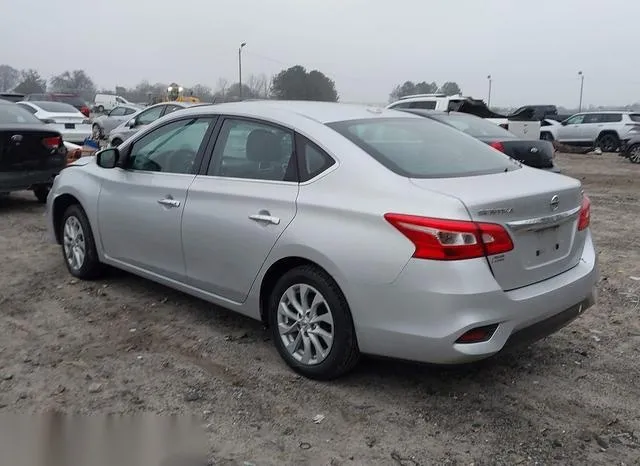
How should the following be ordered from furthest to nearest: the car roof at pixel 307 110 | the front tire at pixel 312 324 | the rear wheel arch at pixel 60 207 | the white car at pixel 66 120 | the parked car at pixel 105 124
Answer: the parked car at pixel 105 124
the white car at pixel 66 120
the rear wheel arch at pixel 60 207
the car roof at pixel 307 110
the front tire at pixel 312 324

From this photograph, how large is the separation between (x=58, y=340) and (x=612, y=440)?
11.4ft

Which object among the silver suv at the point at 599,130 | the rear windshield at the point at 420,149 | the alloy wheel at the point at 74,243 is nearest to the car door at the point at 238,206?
the rear windshield at the point at 420,149

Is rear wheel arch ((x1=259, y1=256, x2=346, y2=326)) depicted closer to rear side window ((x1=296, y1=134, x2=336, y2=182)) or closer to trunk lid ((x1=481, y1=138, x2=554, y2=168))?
rear side window ((x1=296, y1=134, x2=336, y2=182))

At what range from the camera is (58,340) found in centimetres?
443

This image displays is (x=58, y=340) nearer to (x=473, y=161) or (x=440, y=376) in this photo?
(x=440, y=376)

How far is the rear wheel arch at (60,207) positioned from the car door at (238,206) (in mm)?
1873

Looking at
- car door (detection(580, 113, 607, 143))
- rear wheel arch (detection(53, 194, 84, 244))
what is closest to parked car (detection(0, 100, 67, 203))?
rear wheel arch (detection(53, 194, 84, 244))

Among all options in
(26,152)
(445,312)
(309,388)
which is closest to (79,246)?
(309,388)

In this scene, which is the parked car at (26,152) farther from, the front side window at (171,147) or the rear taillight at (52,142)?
the front side window at (171,147)

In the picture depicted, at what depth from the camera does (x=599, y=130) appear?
23250mm

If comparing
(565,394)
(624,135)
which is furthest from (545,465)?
(624,135)

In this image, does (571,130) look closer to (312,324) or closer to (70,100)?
(312,324)

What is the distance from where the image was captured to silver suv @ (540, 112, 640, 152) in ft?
74.5

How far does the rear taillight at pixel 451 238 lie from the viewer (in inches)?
124
